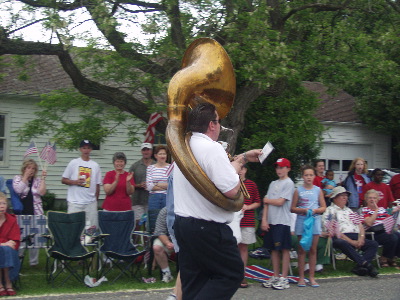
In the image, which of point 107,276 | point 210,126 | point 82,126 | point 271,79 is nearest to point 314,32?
point 271,79

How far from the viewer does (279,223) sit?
27.7 feet

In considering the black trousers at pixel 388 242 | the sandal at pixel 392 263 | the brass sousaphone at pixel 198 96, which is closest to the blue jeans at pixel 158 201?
the black trousers at pixel 388 242

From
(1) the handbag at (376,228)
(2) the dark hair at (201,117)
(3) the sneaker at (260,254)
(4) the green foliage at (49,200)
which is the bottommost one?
(3) the sneaker at (260,254)

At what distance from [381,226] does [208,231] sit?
627 centimetres

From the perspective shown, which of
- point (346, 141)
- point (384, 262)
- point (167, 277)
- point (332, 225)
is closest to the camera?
point (167, 277)

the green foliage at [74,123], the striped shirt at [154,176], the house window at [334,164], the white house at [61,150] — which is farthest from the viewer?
the house window at [334,164]

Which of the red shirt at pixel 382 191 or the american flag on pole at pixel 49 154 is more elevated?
the american flag on pole at pixel 49 154

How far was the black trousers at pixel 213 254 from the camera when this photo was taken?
177 inches

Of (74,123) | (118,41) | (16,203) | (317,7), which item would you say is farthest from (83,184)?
(317,7)

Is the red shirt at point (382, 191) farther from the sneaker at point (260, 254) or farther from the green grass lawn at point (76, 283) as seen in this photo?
the sneaker at point (260, 254)

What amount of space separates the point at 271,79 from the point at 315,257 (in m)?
2.77

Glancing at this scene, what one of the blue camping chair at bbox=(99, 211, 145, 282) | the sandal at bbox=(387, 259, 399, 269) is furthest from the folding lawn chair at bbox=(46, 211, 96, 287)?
the sandal at bbox=(387, 259, 399, 269)

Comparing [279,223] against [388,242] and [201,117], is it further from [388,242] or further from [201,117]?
[201,117]

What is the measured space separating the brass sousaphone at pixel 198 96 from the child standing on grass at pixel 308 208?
3672 mm
